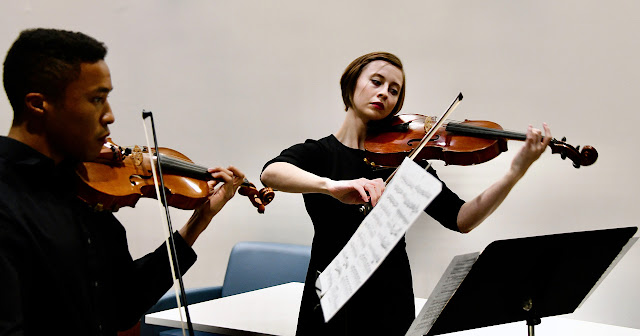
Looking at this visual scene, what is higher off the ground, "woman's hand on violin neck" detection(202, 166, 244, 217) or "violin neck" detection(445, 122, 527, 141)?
"violin neck" detection(445, 122, 527, 141)

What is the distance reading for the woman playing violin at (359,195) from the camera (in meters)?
1.57

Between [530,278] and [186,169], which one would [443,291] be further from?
[186,169]

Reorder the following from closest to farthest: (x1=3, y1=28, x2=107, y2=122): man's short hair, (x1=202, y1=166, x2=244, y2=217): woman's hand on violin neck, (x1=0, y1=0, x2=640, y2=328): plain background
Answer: (x1=3, y1=28, x2=107, y2=122): man's short hair < (x1=202, y1=166, x2=244, y2=217): woman's hand on violin neck < (x1=0, y1=0, x2=640, y2=328): plain background

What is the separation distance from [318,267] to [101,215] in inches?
24.7

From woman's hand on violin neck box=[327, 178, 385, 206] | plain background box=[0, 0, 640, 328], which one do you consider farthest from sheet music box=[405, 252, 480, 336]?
plain background box=[0, 0, 640, 328]

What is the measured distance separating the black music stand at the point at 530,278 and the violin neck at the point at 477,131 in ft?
1.49

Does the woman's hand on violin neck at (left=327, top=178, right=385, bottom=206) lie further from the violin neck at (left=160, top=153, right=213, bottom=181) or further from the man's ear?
the man's ear

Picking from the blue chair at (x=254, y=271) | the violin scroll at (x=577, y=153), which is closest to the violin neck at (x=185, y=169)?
the violin scroll at (x=577, y=153)

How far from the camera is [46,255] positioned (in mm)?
1034

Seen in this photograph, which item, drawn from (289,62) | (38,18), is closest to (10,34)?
(38,18)

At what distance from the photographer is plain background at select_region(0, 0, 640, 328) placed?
7.25ft

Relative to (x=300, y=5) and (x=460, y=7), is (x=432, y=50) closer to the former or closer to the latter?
(x=460, y=7)

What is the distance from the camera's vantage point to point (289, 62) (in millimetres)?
2982

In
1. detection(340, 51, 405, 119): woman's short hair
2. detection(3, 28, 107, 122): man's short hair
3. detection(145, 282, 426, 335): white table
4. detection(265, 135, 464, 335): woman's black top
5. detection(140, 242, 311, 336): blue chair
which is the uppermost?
Result: detection(340, 51, 405, 119): woman's short hair
